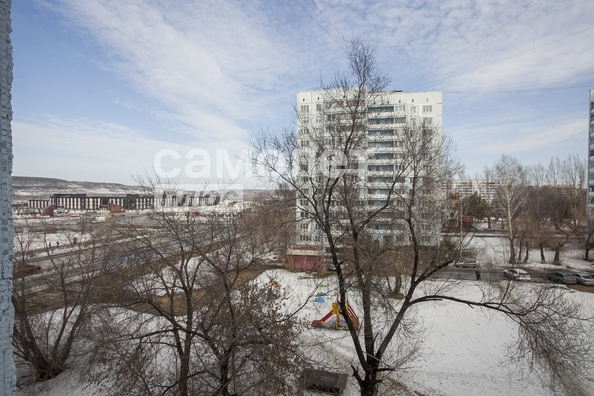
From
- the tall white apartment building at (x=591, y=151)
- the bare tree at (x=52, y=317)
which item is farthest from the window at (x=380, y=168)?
the tall white apartment building at (x=591, y=151)

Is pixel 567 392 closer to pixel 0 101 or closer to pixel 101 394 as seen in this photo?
pixel 101 394

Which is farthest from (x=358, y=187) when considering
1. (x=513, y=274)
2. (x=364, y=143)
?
(x=513, y=274)

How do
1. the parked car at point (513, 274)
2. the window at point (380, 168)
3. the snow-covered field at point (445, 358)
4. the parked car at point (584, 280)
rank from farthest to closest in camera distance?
the parked car at point (584, 280), the window at point (380, 168), the snow-covered field at point (445, 358), the parked car at point (513, 274)

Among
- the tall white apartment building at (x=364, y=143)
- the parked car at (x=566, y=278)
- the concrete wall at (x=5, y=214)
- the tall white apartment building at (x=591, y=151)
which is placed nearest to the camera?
the concrete wall at (x=5, y=214)

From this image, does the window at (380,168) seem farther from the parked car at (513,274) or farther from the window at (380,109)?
the parked car at (513,274)

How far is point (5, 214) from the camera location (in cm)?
309

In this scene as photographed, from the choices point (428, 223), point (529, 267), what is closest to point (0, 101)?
point (428, 223)

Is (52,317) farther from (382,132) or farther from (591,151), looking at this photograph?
(591,151)

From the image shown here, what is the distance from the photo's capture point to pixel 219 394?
5613mm

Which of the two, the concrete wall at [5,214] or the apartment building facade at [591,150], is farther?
the apartment building facade at [591,150]

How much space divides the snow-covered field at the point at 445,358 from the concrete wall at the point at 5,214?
4.09m

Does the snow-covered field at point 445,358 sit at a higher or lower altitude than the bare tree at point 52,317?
lower

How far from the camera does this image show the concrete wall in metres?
3.05

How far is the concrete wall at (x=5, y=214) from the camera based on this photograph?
305cm
